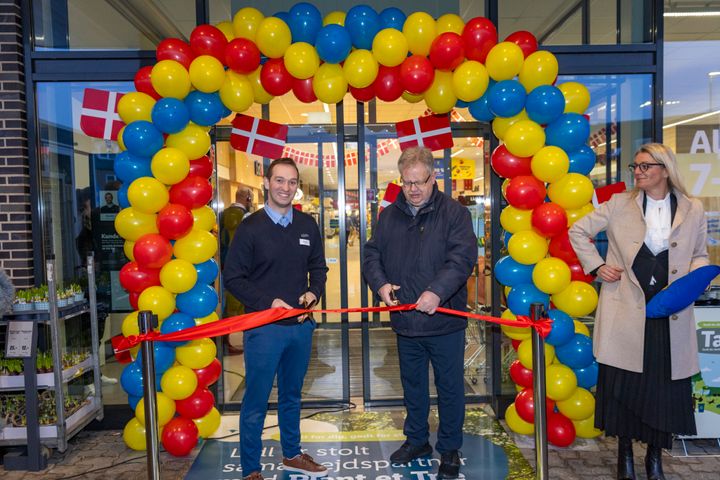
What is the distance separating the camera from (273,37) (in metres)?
3.65

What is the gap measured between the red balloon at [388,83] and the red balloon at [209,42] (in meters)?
1.08

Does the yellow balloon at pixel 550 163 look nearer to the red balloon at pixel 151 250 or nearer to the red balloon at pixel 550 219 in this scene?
the red balloon at pixel 550 219

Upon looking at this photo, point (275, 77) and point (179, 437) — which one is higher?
point (275, 77)

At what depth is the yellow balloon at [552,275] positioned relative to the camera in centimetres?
358

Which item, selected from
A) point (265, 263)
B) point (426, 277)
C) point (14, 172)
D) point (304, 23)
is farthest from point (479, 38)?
point (14, 172)

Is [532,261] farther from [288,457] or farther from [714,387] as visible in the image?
[288,457]

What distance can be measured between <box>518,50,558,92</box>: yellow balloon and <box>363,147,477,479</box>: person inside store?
102 cm

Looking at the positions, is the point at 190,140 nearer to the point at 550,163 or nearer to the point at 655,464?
the point at 550,163

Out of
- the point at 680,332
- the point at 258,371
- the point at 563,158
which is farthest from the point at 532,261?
the point at 258,371

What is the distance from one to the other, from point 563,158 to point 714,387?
185 cm

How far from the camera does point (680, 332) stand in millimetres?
2980

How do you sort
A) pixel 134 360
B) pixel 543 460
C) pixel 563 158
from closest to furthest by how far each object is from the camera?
pixel 543 460 → pixel 563 158 → pixel 134 360

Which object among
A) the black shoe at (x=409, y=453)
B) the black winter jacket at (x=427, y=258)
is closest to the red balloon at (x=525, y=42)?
the black winter jacket at (x=427, y=258)

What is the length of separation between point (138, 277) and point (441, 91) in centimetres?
243
